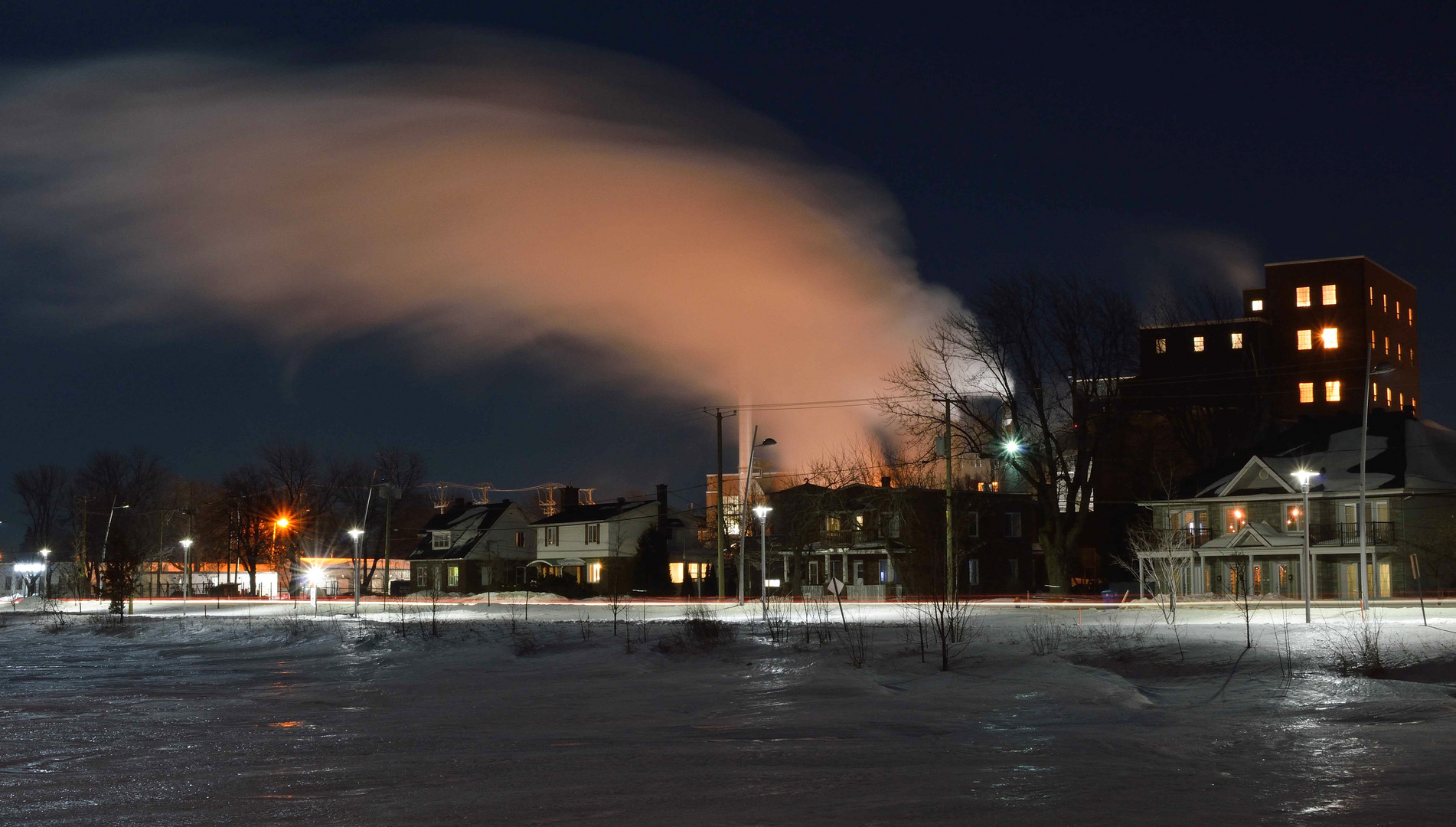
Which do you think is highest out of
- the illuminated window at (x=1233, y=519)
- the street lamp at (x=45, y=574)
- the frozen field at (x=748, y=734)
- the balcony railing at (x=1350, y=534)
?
the illuminated window at (x=1233, y=519)

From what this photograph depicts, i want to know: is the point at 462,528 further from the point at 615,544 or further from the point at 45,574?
the point at 45,574

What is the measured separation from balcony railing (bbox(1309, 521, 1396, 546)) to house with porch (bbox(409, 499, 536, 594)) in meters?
54.8

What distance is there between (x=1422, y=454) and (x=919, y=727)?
178ft

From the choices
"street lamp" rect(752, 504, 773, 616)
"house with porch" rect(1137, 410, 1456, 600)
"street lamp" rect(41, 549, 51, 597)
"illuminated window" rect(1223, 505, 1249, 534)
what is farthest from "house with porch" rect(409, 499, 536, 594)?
"illuminated window" rect(1223, 505, 1249, 534)

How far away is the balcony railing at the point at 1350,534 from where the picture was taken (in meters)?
57.6

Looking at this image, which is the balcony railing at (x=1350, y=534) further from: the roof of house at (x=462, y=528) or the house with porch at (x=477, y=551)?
the roof of house at (x=462, y=528)

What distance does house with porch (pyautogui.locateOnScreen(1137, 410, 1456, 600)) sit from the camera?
190ft

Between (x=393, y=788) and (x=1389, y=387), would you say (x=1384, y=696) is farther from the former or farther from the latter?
(x=1389, y=387)

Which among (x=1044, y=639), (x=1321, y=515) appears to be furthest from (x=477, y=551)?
(x=1044, y=639)

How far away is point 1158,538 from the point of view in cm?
6091

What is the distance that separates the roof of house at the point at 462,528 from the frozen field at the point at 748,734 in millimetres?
68772

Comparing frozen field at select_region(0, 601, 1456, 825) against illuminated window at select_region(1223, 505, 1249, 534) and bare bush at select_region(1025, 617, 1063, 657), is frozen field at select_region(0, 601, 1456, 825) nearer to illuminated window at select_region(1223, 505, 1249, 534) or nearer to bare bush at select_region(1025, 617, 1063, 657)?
bare bush at select_region(1025, 617, 1063, 657)

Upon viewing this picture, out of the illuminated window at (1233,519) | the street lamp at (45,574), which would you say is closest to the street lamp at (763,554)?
the illuminated window at (1233,519)

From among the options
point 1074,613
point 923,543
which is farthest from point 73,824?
point 923,543
